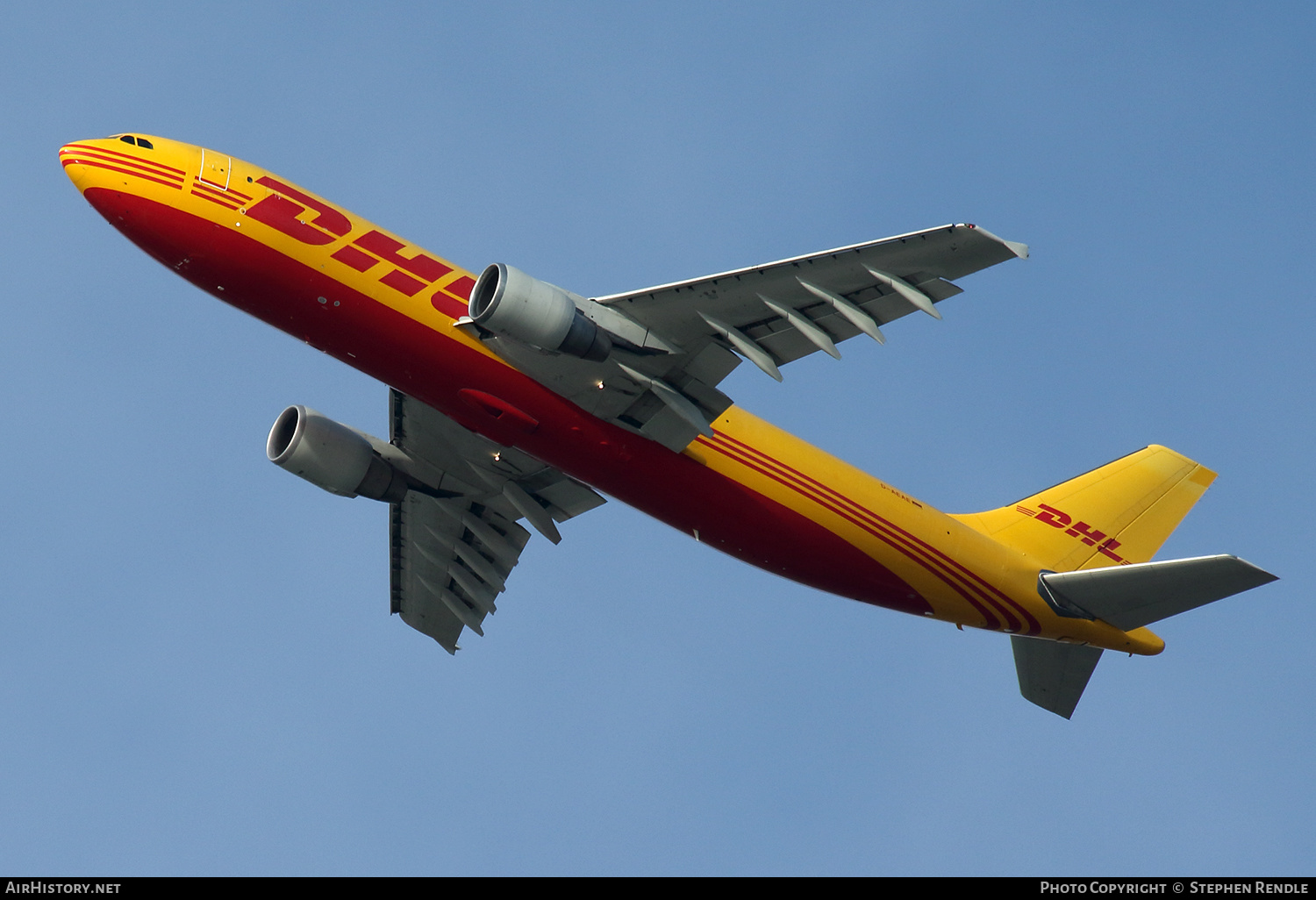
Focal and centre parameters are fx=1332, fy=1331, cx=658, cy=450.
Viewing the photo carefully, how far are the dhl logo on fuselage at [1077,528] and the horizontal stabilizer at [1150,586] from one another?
1.65m

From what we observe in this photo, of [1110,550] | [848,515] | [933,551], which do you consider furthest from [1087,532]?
[848,515]

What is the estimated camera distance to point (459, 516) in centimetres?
3791

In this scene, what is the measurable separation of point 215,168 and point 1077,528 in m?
23.1

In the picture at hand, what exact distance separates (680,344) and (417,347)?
5.80 meters

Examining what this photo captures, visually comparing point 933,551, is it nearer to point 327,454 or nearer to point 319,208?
point 327,454

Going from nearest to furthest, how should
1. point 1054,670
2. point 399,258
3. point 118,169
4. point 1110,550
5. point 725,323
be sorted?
point 118,169, point 399,258, point 725,323, point 1110,550, point 1054,670

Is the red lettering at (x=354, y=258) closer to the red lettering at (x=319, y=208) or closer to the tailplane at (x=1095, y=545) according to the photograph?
the red lettering at (x=319, y=208)

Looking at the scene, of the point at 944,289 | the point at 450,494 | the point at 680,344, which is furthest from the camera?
the point at 450,494

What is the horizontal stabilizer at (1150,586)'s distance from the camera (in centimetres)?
3050

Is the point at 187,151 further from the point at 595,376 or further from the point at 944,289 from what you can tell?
the point at 944,289

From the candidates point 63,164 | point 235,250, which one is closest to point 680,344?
point 235,250

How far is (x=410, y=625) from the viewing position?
39906 millimetres

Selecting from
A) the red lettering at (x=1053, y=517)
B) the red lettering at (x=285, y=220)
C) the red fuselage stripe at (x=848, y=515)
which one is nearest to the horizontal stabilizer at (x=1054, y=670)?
the red lettering at (x=1053, y=517)


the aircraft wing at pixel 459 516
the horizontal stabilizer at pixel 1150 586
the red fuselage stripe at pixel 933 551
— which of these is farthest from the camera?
the aircraft wing at pixel 459 516
